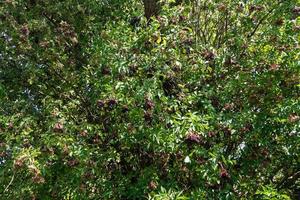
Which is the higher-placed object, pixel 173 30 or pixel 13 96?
pixel 173 30

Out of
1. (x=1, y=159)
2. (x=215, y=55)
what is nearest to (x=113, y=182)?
(x=1, y=159)

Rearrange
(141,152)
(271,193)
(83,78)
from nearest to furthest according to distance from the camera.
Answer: (271,193) < (141,152) < (83,78)

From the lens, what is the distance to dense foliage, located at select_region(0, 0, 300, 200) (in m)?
4.71

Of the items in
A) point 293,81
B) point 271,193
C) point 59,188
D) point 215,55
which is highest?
point 215,55

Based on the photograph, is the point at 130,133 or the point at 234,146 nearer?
the point at 130,133

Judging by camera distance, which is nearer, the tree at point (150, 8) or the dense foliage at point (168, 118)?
the dense foliage at point (168, 118)

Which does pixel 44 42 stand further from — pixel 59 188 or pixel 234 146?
pixel 234 146

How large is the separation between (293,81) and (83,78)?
258cm

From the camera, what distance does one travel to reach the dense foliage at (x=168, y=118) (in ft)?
15.5

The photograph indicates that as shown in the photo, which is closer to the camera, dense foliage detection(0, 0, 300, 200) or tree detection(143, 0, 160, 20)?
dense foliage detection(0, 0, 300, 200)

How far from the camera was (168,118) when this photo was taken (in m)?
4.69

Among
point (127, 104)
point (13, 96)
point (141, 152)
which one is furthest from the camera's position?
point (13, 96)

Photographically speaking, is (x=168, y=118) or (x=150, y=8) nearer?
(x=168, y=118)

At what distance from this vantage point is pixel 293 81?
4988 mm
